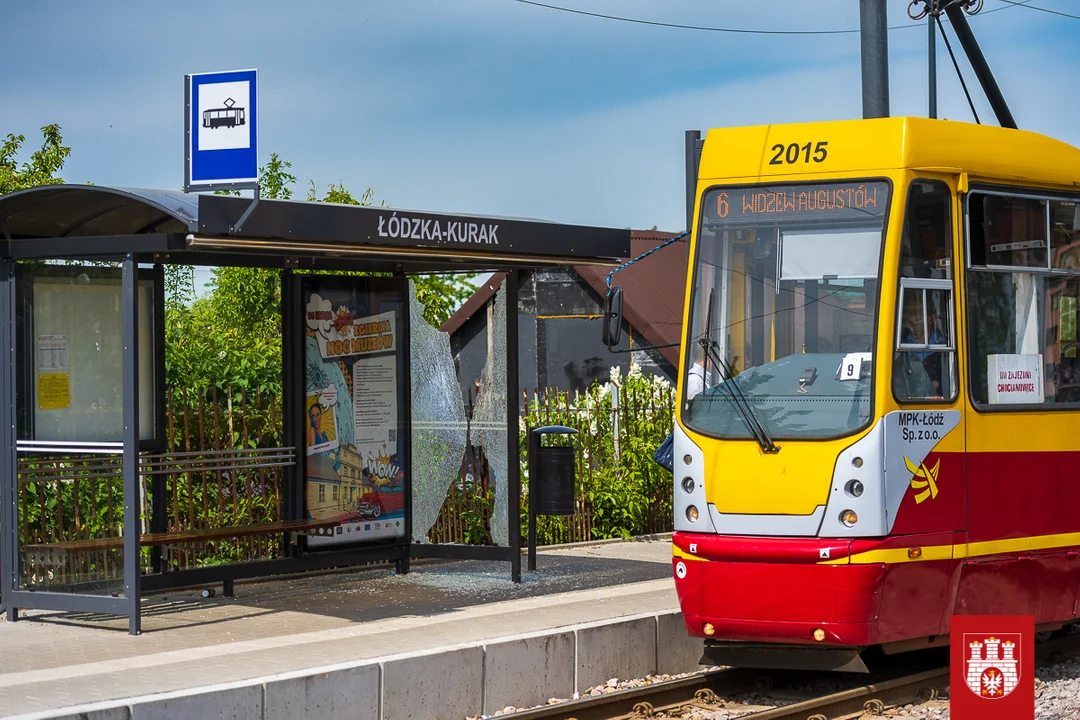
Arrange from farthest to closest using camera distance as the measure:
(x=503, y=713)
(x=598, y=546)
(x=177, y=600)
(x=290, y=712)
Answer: (x=598, y=546) → (x=177, y=600) → (x=503, y=713) → (x=290, y=712)

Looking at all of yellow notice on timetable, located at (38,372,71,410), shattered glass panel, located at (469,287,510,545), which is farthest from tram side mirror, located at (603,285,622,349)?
yellow notice on timetable, located at (38,372,71,410)

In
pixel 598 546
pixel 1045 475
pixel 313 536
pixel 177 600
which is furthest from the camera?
pixel 598 546

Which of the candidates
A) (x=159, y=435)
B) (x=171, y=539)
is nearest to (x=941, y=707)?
(x=171, y=539)

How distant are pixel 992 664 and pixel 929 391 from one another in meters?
3.09

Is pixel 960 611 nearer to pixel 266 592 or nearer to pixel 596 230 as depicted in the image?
pixel 596 230

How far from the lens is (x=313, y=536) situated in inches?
469

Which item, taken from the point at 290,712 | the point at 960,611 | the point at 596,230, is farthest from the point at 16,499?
the point at 960,611

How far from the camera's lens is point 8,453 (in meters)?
10.1

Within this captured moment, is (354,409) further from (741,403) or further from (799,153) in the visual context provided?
(799,153)

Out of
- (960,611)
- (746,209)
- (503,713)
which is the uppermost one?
(746,209)

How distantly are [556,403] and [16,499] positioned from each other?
6.88m

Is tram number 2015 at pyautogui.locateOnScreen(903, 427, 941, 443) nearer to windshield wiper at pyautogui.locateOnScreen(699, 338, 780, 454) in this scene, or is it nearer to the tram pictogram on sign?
windshield wiper at pyautogui.locateOnScreen(699, 338, 780, 454)

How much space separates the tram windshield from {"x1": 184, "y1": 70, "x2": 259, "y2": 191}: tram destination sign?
314 cm

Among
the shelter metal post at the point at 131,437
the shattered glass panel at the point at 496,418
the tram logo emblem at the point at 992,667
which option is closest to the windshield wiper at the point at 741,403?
the tram logo emblem at the point at 992,667
